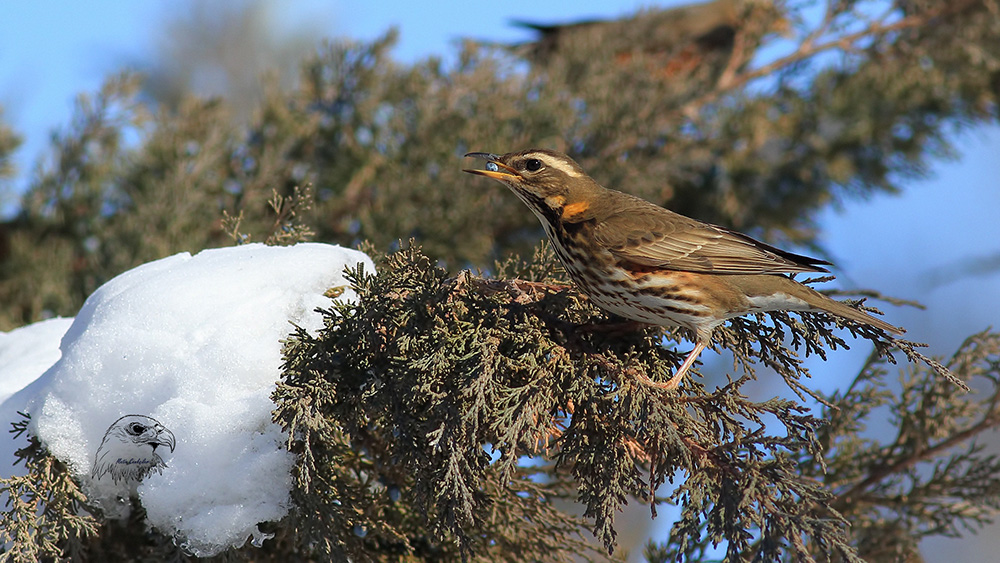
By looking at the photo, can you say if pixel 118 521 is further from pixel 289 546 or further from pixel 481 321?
pixel 481 321

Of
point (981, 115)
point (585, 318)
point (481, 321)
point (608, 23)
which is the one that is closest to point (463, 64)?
point (608, 23)

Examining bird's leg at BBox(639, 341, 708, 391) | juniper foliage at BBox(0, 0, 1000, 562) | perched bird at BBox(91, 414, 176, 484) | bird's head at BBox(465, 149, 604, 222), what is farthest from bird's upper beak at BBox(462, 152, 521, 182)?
perched bird at BBox(91, 414, 176, 484)

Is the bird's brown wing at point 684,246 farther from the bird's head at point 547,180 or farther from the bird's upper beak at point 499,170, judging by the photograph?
the bird's upper beak at point 499,170

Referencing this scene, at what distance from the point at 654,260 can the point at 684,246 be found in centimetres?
20

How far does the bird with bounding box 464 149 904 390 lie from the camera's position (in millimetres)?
2305

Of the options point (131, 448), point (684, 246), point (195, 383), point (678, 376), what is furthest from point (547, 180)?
point (131, 448)

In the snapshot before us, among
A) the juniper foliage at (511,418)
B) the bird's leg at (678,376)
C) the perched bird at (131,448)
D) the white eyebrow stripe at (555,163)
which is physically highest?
the white eyebrow stripe at (555,163)

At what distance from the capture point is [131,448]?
2.09 m

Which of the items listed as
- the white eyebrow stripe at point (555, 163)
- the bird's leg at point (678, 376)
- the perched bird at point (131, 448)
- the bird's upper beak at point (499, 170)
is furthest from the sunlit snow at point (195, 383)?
the bird's leg at point (678, 376)

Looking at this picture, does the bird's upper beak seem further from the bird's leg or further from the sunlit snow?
the bird's leg

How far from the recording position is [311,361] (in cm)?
201

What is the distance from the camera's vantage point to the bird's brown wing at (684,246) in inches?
97.9

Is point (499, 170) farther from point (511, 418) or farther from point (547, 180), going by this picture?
point (511, 418)

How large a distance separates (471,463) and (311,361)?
0.46 metres
